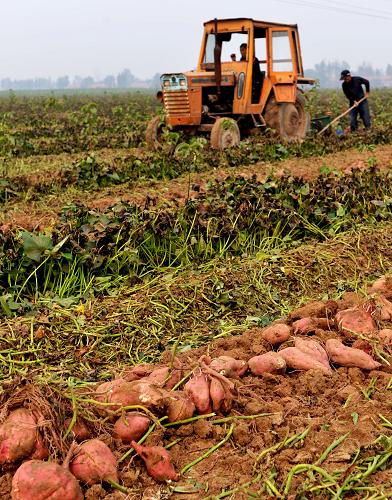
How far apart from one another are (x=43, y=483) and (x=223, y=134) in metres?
8.90

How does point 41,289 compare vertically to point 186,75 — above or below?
below

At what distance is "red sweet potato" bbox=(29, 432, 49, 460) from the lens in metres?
2.40

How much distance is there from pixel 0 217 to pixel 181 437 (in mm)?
4678

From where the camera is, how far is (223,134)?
35.1ft

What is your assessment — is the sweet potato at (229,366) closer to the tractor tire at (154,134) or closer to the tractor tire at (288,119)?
the tractor tire at (288,119)

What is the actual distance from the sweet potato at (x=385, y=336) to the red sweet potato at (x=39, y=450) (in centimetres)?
186

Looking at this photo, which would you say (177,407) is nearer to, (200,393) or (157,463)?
(200,393)

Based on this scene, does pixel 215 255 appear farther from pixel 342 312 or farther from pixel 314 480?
pixel 314 480

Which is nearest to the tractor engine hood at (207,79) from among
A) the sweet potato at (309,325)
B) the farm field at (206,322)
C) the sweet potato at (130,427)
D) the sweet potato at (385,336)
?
the farm field at (206,322)

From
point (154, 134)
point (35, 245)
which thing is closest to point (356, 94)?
point (154, 134)

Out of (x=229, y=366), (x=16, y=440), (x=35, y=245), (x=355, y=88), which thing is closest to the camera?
(x=16, y=440)

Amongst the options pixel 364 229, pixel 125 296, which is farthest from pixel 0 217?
pixel 364 229

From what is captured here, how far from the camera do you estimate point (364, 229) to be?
20.7ft

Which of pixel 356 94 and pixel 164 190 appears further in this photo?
pixel 356 94
